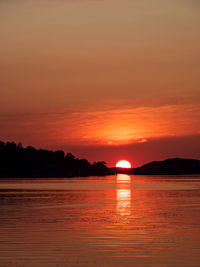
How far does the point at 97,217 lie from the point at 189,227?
1079 cm

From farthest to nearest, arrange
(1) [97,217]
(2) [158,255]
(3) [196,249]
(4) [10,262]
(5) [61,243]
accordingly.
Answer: (1) [97,217] < (5) [61,243] < (3) [196,249] < (2) [158,255] < (4) [10,262]

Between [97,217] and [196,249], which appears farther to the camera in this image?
[97,217]

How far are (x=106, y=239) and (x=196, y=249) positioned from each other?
20.4ft

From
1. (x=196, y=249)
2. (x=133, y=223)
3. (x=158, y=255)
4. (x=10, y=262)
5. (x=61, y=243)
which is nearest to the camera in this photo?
(x=10, y=262)

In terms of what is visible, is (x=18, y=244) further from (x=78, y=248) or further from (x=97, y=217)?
(x=97, y=217)

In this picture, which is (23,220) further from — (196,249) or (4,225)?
(196,249)

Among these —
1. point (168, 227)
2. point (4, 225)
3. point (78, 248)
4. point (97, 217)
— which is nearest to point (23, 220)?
point (4, 225)

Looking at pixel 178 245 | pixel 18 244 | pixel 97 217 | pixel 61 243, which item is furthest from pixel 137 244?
pixel 97 217

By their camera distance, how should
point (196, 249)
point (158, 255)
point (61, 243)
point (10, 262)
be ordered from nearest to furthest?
point (10, 262)
point (158, 255)
point (196, 249)
point (61, 243)

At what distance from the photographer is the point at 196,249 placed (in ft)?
92.4

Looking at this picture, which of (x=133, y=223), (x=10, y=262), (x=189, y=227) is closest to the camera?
(x=10, y=262)

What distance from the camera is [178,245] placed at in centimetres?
2944

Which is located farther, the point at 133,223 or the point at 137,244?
the point at 133,223

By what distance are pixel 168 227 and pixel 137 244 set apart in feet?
28.9
